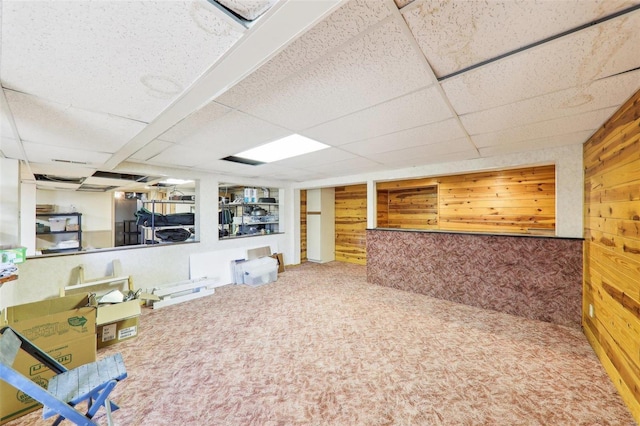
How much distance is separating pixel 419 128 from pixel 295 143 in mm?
1226

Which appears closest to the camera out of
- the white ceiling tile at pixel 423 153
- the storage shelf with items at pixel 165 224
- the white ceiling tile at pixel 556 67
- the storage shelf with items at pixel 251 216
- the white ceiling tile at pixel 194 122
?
the white ceiling tile at pixel 556 67

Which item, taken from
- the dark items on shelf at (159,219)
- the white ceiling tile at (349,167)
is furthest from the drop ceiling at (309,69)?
the dark items on shelf at (159,219)

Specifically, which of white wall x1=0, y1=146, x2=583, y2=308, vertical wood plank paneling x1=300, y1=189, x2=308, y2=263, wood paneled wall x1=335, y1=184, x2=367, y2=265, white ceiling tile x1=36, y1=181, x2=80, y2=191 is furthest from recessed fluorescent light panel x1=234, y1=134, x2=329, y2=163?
white ceiling tile x1=36, y1=181, x2=80, y2=191

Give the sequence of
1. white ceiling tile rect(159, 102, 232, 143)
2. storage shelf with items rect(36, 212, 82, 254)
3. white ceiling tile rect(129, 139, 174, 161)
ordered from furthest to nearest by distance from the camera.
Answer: storage shelf with items rect(36, 212, 82, 254) < white ceiling tile rect(129, 139, 174, 161) < white ceiling tile rect(159, 102, 232, 143)

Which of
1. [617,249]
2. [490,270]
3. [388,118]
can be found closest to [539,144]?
[617,249]

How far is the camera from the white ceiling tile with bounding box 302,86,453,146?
1.54 m

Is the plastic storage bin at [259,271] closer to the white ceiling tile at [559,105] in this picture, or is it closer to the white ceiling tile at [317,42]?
the white ceiling tile at [317,42]

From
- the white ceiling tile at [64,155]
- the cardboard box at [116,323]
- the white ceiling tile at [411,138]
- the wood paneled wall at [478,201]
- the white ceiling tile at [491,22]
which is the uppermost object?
the white ceiling tile at [411,138]

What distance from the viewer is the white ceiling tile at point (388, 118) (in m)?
1.54

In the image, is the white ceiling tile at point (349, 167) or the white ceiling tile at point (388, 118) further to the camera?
the white ceiling tile at point (349, 167)

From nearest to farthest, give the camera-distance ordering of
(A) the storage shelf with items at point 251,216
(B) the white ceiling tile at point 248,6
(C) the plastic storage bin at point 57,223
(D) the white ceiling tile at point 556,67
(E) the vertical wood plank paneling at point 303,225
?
(B) the white ceiling tile at point 248,6
(D) the white ceiling tile at point 556,67
(A) the storage shelf with items at point 251,216
(C) the plastic storage bin at point 57,223
(E) the vertical wood plank paneling at point 303,225

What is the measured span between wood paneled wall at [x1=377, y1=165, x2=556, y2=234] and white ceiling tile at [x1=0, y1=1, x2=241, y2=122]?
185 inches

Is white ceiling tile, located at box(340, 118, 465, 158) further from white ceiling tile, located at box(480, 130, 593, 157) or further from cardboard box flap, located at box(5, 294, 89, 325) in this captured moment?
cardboard box flap, located at box(5, 294, 89, 325)

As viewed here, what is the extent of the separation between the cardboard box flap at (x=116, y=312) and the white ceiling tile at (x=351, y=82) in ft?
7.61
